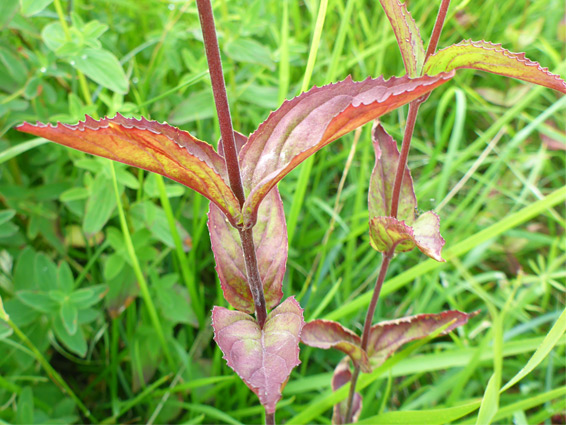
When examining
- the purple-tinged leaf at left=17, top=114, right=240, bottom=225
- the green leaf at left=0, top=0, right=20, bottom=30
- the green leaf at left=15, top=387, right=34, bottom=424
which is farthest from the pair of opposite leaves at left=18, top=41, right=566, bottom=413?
the green leaf at left=0, top=0, right=20, bottom=30

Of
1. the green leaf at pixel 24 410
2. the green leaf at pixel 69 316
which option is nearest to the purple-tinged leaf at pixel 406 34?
the green leaf at pixel 69 316

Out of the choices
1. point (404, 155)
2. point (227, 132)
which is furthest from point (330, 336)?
point (227, 132)

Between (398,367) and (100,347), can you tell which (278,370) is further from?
(100,347)

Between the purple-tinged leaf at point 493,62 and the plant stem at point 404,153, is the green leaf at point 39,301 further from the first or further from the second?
the purple-tinged leaf at point 493,62

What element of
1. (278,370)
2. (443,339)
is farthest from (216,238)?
(443,339)

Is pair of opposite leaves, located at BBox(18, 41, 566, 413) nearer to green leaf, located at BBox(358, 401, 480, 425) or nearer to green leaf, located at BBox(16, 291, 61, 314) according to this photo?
green leaf, located at BBox(358, 401, 480, 425)
